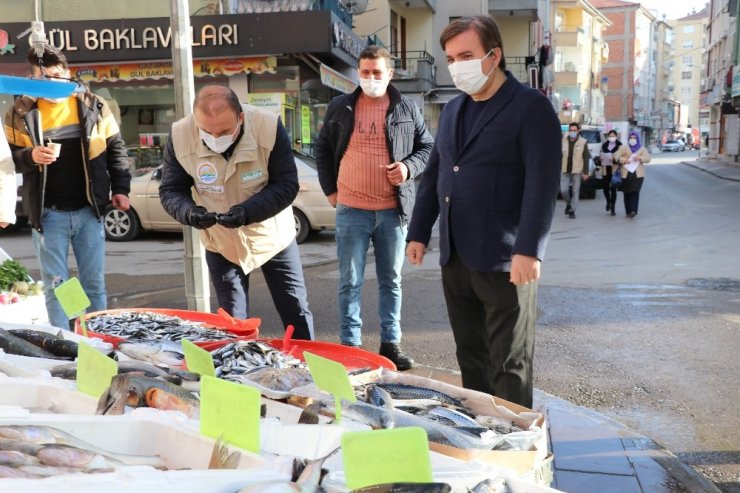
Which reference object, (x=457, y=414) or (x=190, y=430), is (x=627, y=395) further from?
(x=190, y=430)

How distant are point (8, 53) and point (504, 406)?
1708 centimetres

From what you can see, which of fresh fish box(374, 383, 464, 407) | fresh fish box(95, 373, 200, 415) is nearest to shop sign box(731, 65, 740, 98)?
fresh fish box(374, 383, 464, 407)

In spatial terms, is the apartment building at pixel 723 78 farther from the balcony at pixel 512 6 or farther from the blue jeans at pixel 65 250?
the blue jeans at pixel 65 250

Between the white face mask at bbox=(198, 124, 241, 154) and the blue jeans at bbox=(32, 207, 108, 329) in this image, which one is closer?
the white face mask at bbox=(198, 124, 241, 154)

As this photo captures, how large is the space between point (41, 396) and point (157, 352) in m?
0.85

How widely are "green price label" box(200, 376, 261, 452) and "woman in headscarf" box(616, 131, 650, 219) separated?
14159 millimetres

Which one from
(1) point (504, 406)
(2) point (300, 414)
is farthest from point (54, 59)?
(1) point (504, 406)

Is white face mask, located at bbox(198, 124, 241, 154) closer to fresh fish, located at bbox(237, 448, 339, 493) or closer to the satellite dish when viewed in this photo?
fresh fish, located at bbox(237, 448, 339, 493)

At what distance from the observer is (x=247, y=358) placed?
131 inches

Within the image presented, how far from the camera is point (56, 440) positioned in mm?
1962

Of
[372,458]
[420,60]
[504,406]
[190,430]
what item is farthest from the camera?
[420,60]

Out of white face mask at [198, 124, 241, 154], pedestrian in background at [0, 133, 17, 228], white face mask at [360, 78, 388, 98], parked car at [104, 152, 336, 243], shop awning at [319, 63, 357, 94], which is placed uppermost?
shop awning at [319, 63, 357, 94]

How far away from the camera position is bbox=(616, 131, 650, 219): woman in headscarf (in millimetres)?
15008

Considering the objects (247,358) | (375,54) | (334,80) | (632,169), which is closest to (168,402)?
(247,358)
